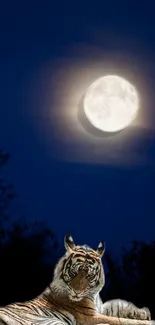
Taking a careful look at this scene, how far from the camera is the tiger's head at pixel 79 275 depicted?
419cm

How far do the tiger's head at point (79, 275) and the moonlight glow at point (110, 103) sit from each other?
1346 mm

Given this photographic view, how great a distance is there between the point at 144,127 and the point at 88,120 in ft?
3.10

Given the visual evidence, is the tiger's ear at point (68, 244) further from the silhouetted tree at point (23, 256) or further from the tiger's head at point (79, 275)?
the silhouetted tree at point (23, 256)

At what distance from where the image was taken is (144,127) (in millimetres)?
6117

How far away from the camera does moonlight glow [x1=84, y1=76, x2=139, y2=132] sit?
5164mm

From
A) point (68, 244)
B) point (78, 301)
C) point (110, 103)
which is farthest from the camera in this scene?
point (110, 103)

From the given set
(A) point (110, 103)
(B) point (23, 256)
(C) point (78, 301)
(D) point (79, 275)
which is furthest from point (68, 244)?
(B) point (23, 256)

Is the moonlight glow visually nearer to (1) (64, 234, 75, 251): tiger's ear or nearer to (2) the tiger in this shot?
(1) (64, 234, 75, 251): tiger's ear

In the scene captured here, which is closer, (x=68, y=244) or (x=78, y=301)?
(x=78, y=301)

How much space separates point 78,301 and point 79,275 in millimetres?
171

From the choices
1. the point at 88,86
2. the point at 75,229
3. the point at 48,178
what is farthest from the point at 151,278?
the point at 88,86

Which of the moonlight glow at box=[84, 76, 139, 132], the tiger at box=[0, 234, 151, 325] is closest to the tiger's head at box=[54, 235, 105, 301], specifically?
the tiger at box=[0, 234, 151, 325]

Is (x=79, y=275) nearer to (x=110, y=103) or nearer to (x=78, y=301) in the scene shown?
(x=78, y=301)

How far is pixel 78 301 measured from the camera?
4195 mm
